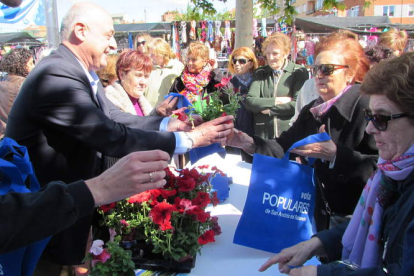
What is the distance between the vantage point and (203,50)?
16.2 ft

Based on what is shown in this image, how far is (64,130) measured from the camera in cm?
167

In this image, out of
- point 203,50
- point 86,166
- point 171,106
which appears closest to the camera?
point 86,166

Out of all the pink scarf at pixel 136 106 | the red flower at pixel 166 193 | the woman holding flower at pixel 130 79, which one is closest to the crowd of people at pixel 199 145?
the red flower at pixel 166 193

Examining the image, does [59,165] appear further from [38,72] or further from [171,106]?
[171,106]

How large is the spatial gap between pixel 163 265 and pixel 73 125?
81 cm

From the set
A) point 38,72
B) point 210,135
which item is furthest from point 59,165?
point 210,135

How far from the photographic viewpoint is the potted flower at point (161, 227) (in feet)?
4.53

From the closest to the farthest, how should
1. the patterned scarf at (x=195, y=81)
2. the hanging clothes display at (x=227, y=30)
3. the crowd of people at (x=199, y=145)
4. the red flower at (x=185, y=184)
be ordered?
the crowd of people at (x=199, y=145) < the red flower at (x=185, y=184) < the patterned scarf at (x=195, y=81) < the hanging clothes display at (x=227, y=30)

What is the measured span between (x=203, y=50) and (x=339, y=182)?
11.3 feet

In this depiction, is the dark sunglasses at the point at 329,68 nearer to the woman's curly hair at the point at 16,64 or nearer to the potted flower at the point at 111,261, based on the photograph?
the potted flower at the point at 111,261

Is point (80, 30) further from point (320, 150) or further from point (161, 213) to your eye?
point (320, 150)

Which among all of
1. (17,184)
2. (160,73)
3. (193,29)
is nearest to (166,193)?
(17,184)

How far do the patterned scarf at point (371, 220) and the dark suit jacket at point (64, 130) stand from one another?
117cm

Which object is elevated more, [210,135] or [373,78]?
[373,78]
